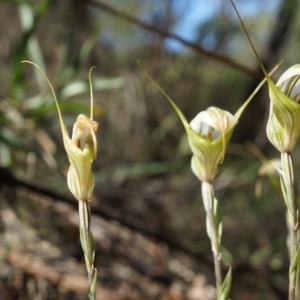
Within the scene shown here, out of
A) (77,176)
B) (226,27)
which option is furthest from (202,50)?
(226,27)

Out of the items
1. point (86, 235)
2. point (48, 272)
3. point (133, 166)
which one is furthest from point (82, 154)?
point (133, 166)

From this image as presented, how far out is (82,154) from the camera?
0.91 feet

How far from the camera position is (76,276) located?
61cm

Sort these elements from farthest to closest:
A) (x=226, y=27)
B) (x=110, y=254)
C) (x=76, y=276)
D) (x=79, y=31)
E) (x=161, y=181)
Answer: (x=79, y=31), (x=226, y=27), (x=161, y=181), (x=110, y=254), (x=76, y=276)

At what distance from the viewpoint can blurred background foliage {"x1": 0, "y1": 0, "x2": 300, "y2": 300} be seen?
656 millimetres

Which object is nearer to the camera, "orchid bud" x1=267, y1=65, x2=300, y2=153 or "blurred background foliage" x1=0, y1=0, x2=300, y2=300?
"orchid bud" x1=267, y1=65, x2=300, y2=153

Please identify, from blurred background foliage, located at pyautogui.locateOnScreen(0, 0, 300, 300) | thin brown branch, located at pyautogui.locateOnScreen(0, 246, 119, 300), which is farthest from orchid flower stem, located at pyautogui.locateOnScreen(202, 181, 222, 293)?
thin brown branch, located at pyautogui.locateOnScreen(0, 246, 119, 300)

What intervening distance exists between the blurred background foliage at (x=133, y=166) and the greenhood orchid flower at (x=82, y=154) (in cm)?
20

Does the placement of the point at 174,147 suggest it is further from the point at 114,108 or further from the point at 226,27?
the point at 226,27

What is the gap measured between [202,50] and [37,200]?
1.29 feet

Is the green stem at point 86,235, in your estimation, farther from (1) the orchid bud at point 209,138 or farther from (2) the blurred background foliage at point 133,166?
(2) the blurred background foliage at point 133,166

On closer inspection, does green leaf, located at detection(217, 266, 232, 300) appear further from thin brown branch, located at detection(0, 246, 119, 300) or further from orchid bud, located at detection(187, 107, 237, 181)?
thin brown branch, located at detection(0, 246, 119, 300)

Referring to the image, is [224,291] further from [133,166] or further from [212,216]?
[133,166]

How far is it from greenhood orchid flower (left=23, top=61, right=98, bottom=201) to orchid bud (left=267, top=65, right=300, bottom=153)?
0.32 feet
